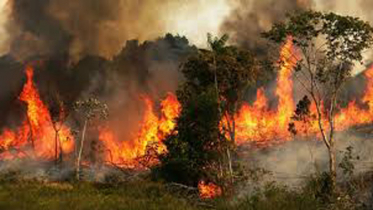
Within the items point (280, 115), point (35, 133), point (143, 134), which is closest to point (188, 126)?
point (280, 115)

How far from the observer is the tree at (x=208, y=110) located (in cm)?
4294

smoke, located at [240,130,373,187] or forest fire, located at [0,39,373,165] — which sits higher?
forest fire, located at [0,39,373,165]

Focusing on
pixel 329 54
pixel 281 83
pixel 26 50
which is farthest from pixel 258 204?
pixel 26 50

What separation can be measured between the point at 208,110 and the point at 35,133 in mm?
62026

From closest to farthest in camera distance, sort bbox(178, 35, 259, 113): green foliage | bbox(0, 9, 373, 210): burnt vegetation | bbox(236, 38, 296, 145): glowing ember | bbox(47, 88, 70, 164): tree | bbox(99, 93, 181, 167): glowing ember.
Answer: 1. bbox(0, 9, 373, 210): burnt vegetation
2. bbox(178, 35, 259, 113): green foliage
3. bbox(236, 38, 296, 145): glowing ember
4. bbox(47, 88, 70, 164): tree
5. bbox(99, 93, 181, 167): glowing ember

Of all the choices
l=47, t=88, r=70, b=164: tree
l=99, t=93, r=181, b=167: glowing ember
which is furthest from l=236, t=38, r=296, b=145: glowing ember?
l=47, t=88, r=70, b=164: tree

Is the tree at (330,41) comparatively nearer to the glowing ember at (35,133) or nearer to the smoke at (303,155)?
the smoke at (303,155)

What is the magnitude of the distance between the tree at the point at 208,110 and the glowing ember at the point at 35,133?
Result: 5176cm

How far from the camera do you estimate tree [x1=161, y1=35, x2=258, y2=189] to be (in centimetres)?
4294

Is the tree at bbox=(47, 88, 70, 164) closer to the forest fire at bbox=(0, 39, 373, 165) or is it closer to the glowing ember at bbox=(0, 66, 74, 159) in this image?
the forest fire at bbox=(0, 39, 373, 165)

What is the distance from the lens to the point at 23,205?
59.5 feet

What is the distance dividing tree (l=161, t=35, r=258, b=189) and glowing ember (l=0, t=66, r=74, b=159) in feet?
170

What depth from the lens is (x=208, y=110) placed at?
1759 inches

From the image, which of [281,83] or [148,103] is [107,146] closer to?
[148,103]
